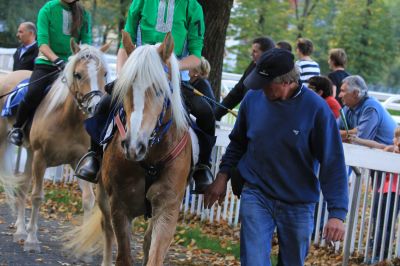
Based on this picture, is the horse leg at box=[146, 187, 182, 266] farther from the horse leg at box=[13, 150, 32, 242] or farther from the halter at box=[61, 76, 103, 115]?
the horse leg at box=[13, 150, 32, 242]

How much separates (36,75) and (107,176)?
3.77 metres

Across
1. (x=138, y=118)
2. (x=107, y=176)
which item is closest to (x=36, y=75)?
(x=107, y=176)

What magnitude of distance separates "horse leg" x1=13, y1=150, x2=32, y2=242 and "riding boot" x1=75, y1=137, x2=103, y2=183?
257 centimetres

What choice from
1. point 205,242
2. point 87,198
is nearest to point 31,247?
point 87,198

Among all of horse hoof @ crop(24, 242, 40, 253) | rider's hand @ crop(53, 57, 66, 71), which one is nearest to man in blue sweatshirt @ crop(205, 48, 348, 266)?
horse hoof @ crop(24, 242, 40, 253)

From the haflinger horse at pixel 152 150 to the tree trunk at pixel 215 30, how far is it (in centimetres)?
583

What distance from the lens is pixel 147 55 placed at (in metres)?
A: 5.84

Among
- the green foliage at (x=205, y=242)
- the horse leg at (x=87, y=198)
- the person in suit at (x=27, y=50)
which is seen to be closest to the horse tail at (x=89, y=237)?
Answer: the horse leg at (x=87, y=198)

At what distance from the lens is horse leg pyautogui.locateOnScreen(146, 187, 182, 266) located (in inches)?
235

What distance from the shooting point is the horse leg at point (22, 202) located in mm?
9492

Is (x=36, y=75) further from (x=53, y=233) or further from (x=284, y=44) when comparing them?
(x=284, y=44)

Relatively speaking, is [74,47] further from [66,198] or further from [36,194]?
[66,198]

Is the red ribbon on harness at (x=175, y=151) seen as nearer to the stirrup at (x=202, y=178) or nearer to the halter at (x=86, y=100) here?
the stirrup at (x=202, y=178)

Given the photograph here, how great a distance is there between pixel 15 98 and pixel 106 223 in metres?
3.27
